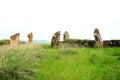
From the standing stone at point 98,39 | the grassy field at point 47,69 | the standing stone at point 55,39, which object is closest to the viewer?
the grassy field at point 47,69

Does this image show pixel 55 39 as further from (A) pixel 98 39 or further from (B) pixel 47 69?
(B) pixel 47 69

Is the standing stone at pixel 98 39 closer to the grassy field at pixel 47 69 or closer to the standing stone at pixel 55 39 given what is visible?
the standing stone at pixel 55 39

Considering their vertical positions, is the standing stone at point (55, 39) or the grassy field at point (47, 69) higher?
the standing stone at point (55, 39)

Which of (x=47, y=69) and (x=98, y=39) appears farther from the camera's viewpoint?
(x=98, y=39)

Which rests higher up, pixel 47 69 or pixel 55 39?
pixel 55 39

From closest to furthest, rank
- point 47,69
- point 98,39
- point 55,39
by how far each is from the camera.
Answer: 1. point 47,69
2. point 98,39
3. point 55,39

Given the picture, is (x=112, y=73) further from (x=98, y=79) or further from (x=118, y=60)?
(x=118, y=60)

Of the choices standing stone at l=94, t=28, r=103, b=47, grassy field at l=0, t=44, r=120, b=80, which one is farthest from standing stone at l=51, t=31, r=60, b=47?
grassy field at l=0, t=44, r=120, b=80

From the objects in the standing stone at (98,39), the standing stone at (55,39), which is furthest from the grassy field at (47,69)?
the standing stone at (55,39)

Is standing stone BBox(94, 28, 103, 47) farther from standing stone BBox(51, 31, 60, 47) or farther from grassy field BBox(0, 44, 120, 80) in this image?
grassy field BBox(0, 44, 120, 80)

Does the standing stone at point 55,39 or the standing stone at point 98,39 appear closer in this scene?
the standing stone at point 98,39

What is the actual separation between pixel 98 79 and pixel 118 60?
3.86 metres

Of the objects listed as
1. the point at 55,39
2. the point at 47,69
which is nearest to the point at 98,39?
the point at 55,39

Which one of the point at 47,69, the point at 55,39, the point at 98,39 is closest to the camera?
the point at 47,69
